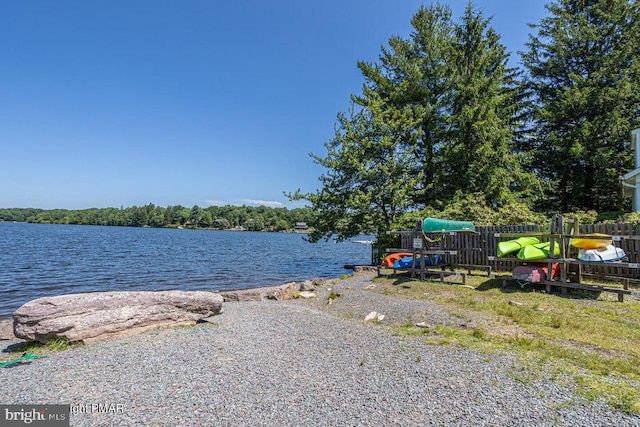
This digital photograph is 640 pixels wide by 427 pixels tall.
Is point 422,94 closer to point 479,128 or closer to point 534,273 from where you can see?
point 479,128

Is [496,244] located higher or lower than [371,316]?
higher

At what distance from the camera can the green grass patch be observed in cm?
441

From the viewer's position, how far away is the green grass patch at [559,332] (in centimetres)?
441

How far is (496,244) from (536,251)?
3.18 m

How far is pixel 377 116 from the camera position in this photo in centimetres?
2016

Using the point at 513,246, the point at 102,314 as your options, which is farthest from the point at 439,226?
the point at 102,314

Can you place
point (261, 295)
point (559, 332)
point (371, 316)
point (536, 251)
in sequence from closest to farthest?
point (559, 332) < point (371, 316) < point (536, 251) < point (261, 295)

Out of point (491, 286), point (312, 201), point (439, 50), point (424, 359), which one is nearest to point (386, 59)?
point (439, 50)

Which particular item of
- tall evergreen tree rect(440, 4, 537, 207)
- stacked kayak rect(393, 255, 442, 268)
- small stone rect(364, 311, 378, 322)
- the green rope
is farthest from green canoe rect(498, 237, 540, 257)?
the green rope

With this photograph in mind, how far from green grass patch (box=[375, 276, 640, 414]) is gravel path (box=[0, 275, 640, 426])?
0.52 m

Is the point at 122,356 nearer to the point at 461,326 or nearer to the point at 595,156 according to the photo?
the point at 461,326

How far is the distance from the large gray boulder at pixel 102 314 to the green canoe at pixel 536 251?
9.42 m

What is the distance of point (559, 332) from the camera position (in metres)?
6.46

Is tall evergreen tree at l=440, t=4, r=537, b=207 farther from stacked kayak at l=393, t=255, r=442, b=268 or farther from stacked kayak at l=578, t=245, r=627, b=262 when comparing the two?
stacked kayak at l=578, t=245, r=627, b=262
